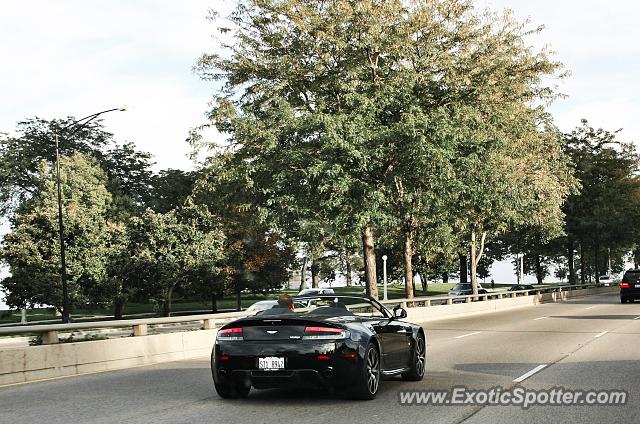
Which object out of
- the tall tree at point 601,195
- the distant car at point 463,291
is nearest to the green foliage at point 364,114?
the distant car at point 463,291

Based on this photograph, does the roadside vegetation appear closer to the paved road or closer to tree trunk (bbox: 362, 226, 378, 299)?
tree trunk (bbox: 362, 226, 378, 299)

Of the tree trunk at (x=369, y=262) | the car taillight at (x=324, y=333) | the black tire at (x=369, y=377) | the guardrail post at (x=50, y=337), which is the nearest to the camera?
the car taillight at (x=324, y=333)

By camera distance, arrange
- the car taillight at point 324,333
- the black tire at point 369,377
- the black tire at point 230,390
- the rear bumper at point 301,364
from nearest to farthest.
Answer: the rear bumper at point 301,364 < the car taillight at point 324,333 < the black tire at point 369,377 < the black tire at point 230,390

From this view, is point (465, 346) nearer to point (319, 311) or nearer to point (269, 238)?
point (319, 311)

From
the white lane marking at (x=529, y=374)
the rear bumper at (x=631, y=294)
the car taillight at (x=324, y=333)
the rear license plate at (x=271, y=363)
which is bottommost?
the rear bumper at (x=631, y=294)

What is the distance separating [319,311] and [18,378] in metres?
5.78

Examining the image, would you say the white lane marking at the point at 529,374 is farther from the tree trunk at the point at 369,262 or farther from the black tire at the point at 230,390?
the tree trunk at the point at 369,262

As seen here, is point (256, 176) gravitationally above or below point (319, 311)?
above

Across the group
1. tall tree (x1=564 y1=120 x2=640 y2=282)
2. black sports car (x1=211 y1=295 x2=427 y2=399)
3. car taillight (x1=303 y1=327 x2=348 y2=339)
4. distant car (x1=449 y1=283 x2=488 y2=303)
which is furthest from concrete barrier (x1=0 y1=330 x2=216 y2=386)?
tall tree (x1=564 y1=120 x2=640 y2=282)

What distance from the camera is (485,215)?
40.2 m

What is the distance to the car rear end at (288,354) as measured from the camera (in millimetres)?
9195

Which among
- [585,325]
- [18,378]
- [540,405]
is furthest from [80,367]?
[585,325]

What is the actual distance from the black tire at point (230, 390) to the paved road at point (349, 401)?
0.47ft

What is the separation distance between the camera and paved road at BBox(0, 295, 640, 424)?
28.0 ft
